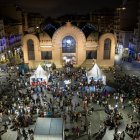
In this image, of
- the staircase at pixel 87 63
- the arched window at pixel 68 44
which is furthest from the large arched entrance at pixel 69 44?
the staircase at pixel 87 63

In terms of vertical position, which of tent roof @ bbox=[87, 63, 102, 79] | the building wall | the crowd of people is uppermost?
the building wall

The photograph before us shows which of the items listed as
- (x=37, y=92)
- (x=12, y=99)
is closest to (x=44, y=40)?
(x=37, y=92)

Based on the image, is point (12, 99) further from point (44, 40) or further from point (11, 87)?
point (44, 40)

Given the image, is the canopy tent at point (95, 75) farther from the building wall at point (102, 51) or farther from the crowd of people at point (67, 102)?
the building wall at point (102, 51)

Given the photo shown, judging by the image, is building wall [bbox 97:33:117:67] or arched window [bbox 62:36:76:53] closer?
building wall [bbox 97:33:117:67]

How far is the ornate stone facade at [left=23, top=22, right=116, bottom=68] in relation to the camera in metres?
48.7

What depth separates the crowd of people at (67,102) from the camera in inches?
967

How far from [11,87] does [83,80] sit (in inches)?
454

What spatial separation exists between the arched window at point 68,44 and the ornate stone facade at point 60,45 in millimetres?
498

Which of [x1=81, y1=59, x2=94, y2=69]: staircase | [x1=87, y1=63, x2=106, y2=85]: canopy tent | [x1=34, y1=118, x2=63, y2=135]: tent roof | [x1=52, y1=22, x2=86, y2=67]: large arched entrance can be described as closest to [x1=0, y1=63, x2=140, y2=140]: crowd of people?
[x1=87, y1=63, x2=106, y2=85]: canopy tent

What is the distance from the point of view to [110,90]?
3500 cm

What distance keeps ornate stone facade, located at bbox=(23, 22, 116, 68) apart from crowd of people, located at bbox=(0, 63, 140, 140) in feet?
30.3

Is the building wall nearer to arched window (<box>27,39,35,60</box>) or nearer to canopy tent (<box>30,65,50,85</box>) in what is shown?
arched window (<box>27,39,35,60</box>)

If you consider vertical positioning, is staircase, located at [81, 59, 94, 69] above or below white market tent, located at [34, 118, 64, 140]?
above
